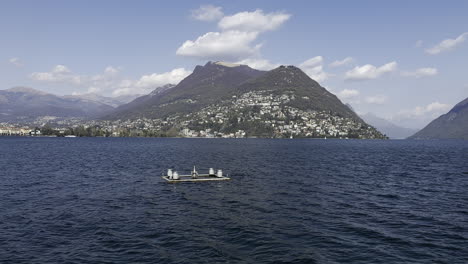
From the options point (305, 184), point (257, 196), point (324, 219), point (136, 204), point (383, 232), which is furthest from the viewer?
point (305, 184)

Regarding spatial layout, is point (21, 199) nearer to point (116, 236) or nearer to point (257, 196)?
point (116, 236)

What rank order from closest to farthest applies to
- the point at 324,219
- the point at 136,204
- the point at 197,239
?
the point at 197,239 < the point at 324,219 < the point at 136,204

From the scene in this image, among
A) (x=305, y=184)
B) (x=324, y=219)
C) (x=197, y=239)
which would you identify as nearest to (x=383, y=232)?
(x=324, y=219)

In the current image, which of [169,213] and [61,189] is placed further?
[61,189]

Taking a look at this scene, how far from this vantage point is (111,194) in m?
46.8

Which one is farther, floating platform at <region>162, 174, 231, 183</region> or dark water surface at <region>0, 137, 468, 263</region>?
floating platform at <region>162, 174, 231, 183</region>

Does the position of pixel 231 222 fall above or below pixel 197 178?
below

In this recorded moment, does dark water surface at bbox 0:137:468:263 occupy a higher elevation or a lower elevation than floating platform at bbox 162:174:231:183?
lower

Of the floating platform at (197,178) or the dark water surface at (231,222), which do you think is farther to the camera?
the floating platform at (197,178)

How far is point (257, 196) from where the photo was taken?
4653cm

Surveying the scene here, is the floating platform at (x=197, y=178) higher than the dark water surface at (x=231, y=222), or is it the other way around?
the floating platform at (x=197, y=178)

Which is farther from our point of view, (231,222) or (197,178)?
(197,178)

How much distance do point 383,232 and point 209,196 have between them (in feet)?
79.9

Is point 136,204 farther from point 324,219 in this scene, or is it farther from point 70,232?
point 324,219
